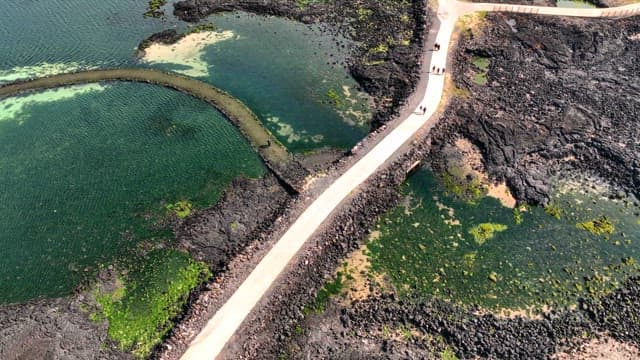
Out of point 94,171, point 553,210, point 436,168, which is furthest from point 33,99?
point 553,210

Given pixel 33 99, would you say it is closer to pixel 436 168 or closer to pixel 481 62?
pixel 436 168

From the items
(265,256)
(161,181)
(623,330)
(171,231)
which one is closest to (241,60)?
(161,181)

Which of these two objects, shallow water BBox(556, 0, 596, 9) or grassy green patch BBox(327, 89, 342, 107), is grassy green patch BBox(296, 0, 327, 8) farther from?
shallow water BBox(556, 0, 596, 9)

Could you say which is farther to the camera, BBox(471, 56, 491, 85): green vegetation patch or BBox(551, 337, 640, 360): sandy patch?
BBox(471, 56, 491, 85): green vegetation patch

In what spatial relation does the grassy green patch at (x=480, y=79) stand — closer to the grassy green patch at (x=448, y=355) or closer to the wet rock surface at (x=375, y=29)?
the wet rock surface at (x=375, y=29)

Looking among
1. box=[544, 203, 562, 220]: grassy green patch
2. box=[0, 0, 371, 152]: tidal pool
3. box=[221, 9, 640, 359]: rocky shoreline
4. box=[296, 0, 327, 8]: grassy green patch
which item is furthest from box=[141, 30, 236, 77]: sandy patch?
box=[544, 203, 562, 220]: grassy green patch

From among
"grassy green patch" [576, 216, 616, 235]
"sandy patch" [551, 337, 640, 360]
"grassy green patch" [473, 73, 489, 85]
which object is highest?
"grassy green patch" [473, 73, 489, 85]

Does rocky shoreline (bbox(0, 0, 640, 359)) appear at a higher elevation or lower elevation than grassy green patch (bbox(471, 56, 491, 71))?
lower
